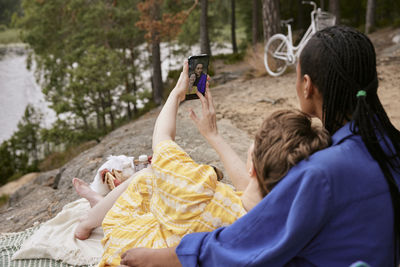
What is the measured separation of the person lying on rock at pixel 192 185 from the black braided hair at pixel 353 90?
11 centimetres

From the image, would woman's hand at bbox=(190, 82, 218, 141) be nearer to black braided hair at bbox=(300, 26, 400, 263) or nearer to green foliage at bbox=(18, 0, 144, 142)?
black braided hair at bbox=(300, 26, 400, 263)

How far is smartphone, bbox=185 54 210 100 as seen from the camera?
2.02m

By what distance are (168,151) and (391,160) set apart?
A: 87cm

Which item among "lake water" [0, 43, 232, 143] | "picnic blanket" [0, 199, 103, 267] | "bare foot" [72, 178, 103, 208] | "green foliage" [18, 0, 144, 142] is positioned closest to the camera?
"picnic blanket" [0, 199, 103, 267]

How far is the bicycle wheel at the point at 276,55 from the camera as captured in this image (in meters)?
7.98

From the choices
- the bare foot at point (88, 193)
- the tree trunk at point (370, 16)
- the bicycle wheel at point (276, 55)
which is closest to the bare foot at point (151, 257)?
the bare foot at point (88, 193)

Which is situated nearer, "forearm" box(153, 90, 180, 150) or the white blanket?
"forearm" box(153, 90, 180, 150)

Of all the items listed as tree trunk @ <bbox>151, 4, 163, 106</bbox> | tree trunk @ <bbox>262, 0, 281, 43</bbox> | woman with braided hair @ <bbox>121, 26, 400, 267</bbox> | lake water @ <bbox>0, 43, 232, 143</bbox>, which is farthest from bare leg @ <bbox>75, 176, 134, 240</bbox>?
lake water @ <bbox>0, 43, 232, 143</bbox>

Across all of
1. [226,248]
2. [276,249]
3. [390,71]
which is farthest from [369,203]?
[390,71]

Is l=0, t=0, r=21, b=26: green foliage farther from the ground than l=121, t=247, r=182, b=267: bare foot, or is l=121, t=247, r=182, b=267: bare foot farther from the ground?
l=0, t=0, r=21, b=26: green foliage

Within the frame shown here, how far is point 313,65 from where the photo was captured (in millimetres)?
1290

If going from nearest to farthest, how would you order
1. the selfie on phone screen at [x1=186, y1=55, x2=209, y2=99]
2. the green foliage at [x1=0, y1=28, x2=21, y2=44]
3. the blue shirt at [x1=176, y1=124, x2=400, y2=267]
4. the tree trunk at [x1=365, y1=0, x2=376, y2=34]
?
the blue shirt at [x1=176, y1=124, x2=400, y2=267] < the selfie on phone screen at [x1=186, y1=55, x2=209, y2=99] < the tree trunk at [x1=365, y1=0, x2=376, y2=34] < the green foliage at [x1=0, y1=28, x2=21, y2=44]

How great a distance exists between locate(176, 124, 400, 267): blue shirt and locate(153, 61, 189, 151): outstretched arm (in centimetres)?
76

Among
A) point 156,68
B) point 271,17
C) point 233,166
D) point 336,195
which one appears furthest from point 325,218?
point 156,68
